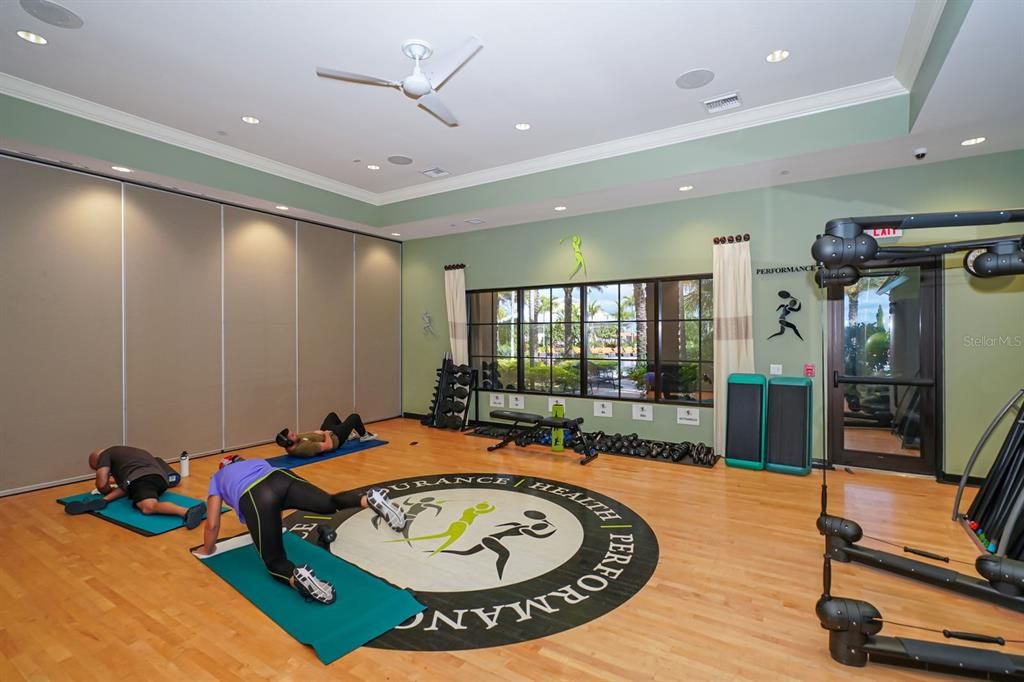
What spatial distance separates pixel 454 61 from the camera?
10.4ft

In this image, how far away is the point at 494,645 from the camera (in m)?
2.42

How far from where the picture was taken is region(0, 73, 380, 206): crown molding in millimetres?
4172

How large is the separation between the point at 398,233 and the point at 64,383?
4588 millimetres

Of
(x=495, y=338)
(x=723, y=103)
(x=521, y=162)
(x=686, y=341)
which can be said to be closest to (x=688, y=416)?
(x=686, y=341)

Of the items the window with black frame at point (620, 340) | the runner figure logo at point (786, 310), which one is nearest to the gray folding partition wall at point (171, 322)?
the window with black frame at point (620, 340)

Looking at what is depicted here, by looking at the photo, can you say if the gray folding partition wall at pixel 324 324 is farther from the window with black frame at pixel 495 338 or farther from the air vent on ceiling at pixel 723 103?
the air vent on ceiling at pixel 723 103

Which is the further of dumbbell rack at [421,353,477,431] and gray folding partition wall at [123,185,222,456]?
dumbbell rack at [421,353,477,431]

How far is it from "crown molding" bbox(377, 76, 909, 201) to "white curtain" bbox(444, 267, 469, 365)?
4.86 ft

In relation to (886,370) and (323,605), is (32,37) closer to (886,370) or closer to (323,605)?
(323,605)

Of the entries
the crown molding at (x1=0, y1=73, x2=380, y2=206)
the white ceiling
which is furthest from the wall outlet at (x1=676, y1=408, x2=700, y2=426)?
the crown molding at (x1=0, y1=73, x2=380, y2=206)

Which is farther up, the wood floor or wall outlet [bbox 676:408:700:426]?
wall outlet [bbox 676:408:700:426]

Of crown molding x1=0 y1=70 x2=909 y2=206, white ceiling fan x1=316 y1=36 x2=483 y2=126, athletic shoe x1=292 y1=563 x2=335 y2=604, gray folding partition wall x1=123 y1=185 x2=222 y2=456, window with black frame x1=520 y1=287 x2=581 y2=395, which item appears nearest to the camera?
athletic shoe x1=292 y1=563 x2=335 y2=604

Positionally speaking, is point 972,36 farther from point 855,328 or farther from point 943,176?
point 855,328

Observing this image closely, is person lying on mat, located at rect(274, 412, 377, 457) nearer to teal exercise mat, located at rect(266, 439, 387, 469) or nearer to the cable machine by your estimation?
teal exercise mat, located at rect(266, 439, 387, 469)
